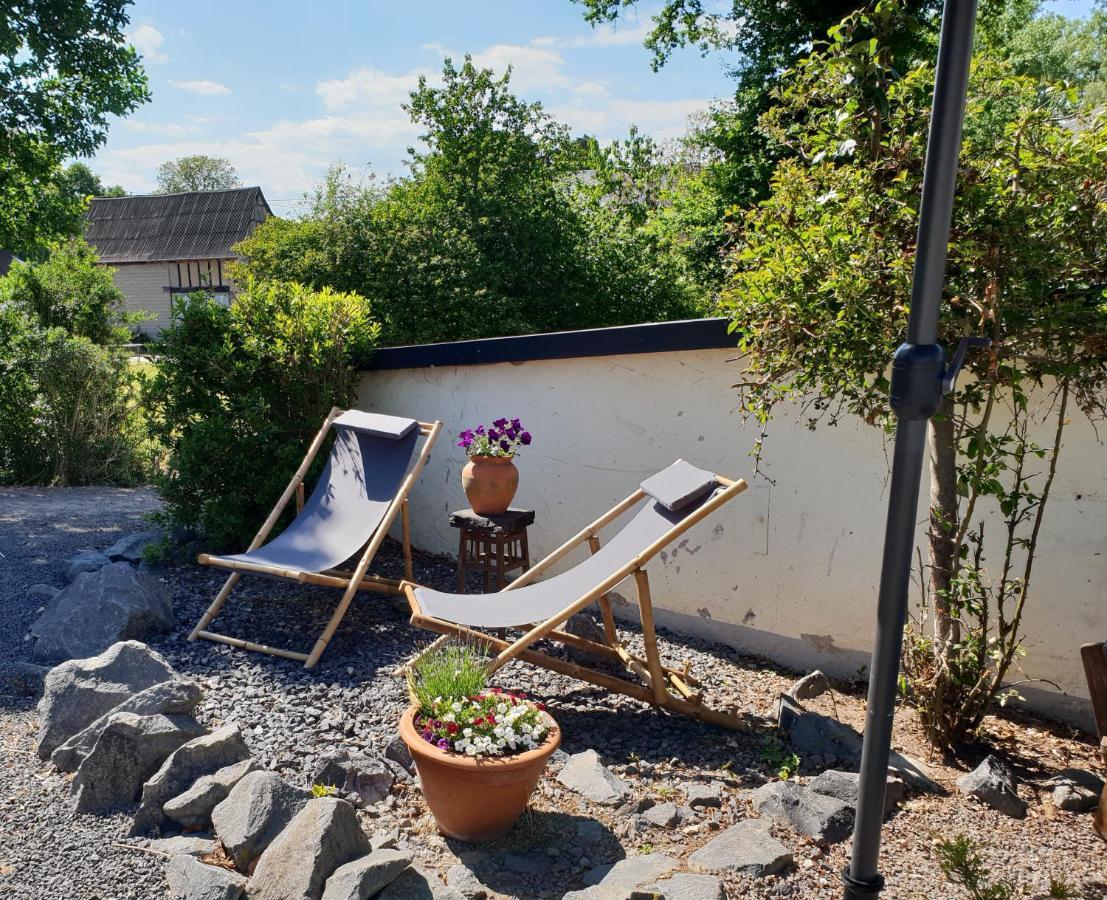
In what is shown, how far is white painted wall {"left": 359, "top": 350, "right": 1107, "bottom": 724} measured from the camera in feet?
12.6

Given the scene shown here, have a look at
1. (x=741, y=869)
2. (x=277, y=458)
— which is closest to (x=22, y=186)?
(x=277, y=458)

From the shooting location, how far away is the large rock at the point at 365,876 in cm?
232

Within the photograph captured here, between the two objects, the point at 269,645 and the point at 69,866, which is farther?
the point at 269,645

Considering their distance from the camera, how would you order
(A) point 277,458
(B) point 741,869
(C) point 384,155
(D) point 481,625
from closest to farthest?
(B) point 741,869 < (D) point 481,625 < (A) point 277,458 < (C) point 384,155

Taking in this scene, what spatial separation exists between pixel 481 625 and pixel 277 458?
298 cm

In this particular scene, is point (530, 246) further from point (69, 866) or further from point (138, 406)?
point (69, 866)

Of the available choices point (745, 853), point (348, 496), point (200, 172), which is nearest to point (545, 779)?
point (745, 853)

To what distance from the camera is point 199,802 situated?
9.66ft

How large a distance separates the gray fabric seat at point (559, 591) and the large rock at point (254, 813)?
119 centimetres

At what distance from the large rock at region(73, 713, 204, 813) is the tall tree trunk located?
117 inches

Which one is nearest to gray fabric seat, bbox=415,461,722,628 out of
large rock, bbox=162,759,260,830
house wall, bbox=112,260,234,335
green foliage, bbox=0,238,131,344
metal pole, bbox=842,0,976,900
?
large rock, bbox=162,759,260,830

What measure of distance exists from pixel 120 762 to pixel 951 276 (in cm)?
344

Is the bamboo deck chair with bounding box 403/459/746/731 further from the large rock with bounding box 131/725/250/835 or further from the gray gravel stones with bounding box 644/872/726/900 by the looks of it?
the gray gravel stones with bounding box 644/872/726/900

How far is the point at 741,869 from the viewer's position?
8.54ft
